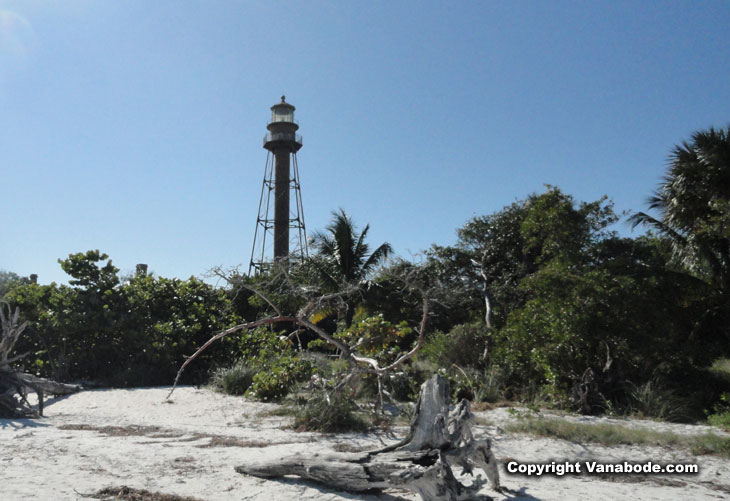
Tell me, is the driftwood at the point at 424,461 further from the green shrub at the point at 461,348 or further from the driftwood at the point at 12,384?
the green shrub at the point at 461,348

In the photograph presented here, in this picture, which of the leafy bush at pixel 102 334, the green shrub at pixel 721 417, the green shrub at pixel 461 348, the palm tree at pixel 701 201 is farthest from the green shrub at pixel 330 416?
the palm tree at pixel 701 201

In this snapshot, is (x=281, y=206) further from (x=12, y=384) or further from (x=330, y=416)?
(x=330, y=416)

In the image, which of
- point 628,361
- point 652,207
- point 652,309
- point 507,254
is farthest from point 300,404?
point 652,207

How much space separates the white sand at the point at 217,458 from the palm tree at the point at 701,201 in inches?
204

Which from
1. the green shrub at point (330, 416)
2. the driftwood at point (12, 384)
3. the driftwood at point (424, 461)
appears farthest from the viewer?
the driftwood at point (12, 384)

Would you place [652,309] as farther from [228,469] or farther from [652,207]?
[228,469]

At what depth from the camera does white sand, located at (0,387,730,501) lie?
468 centimetres

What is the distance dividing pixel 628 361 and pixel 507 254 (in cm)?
566

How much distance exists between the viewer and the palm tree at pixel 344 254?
15672mm

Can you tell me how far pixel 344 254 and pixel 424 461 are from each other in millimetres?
11398

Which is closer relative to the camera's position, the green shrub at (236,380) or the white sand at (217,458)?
the white sand at (217,458)

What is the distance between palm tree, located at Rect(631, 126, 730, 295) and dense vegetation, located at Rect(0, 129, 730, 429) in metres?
0.03

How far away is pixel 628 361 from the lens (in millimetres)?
9633
